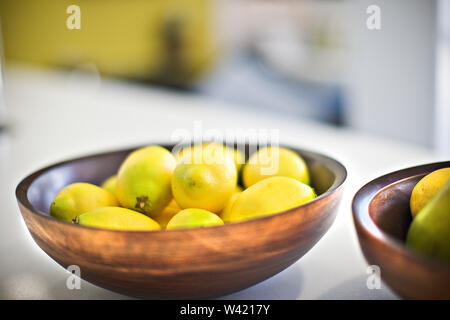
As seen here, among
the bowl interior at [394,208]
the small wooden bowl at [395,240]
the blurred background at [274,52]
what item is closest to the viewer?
the small wooden bowl at [395,240]

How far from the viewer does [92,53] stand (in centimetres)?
541

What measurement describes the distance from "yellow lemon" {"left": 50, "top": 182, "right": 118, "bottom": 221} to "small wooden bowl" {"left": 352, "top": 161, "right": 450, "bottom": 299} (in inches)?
12.6

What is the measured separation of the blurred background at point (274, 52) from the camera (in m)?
2.34

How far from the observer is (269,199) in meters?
0.49

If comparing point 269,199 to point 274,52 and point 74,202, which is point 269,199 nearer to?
point 74,202

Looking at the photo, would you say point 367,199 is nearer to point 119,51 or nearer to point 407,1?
point 407,1

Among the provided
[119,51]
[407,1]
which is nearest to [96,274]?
[407,1]

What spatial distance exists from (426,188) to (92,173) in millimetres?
487

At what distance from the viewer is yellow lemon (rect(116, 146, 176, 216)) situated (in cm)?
57

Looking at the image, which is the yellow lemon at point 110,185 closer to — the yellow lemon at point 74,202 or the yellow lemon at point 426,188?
the yellow lemon at point 74,202

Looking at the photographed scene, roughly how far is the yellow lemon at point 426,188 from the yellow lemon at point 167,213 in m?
0.29

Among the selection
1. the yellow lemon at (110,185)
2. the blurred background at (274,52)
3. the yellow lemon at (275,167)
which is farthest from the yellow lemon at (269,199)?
the blurred background at (274,52)

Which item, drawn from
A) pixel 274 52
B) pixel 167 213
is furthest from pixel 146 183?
pixel 274 52
